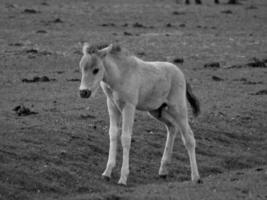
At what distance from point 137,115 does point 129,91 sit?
19.4 ft

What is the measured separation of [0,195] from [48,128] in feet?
14.6

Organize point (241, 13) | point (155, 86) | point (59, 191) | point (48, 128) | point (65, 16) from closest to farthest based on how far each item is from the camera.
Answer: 1. point (59, 191)
2. point (155, 86)
3. point (48, 128)
4. point (65, 16)
5. point (241, 13)

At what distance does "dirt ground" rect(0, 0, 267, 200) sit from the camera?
12.5 metres

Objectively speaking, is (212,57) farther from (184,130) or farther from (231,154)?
(184,130)

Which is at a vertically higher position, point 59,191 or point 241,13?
point 59,191

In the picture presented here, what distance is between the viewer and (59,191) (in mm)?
12211

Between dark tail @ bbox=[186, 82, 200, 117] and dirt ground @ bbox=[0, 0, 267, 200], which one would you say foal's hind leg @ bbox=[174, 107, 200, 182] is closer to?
dirt ground @ bbox=[0, 0, 267, 200]

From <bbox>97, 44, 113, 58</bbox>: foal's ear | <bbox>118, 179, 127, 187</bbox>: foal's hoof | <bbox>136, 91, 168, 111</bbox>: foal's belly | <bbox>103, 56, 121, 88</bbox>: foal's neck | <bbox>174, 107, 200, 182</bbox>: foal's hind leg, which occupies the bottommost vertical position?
<bbox>118, 179, 127, 187</bbox>: foal's hoof

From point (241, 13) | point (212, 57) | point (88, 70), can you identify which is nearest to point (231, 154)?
point (88, 70)

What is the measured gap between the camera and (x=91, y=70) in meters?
12.2

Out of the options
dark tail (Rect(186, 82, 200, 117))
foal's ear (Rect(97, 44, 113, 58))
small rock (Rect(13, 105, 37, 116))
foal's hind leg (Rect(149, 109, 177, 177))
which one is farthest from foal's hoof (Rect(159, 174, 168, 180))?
small rock (Rect(13, 105, 37, 116))

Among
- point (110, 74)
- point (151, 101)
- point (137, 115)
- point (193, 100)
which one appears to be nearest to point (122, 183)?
point (151, 101)

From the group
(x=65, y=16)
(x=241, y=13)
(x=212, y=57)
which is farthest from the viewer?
(x=241, y=13)

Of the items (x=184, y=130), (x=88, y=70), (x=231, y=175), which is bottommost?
(x=231, y=175)
